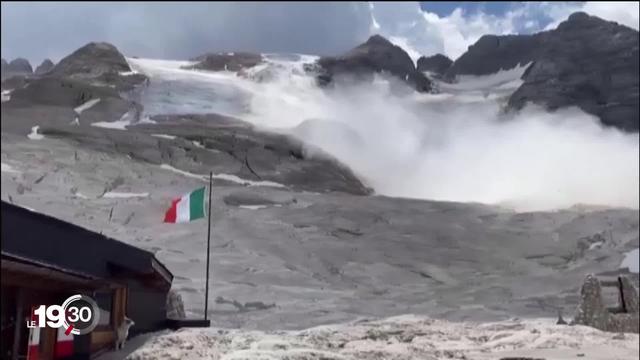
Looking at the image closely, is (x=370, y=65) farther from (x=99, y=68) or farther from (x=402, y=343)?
(x=402, y=343)

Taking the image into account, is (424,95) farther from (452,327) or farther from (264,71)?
(452,327)

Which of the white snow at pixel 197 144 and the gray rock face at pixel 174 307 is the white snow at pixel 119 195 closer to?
the white snow at pixel 197 144

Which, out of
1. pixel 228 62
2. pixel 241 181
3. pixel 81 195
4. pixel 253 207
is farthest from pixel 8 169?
pixel 228 62

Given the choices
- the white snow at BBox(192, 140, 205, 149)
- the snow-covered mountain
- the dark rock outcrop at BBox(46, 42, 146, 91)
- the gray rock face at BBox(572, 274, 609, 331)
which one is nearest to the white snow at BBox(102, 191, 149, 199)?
the snow-covered mountain

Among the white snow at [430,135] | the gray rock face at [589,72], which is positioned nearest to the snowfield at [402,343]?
the white snow at [430,135]

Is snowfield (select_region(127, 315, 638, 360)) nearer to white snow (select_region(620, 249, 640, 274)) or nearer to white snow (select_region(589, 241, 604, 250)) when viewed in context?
white snow (select_region(620, 249, 640, 274))

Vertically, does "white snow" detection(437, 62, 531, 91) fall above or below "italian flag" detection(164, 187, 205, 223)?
above

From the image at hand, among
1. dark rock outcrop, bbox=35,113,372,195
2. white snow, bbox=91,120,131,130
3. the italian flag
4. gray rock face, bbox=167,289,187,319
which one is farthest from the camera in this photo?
white snow, bbox=91,120,131,130
